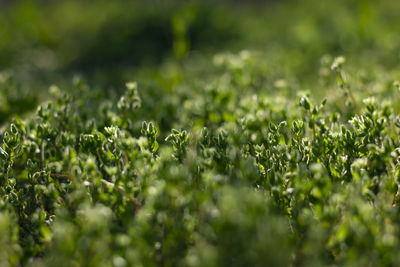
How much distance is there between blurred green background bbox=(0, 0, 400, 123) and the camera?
11.7ft

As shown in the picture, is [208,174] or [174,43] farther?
[174,43]

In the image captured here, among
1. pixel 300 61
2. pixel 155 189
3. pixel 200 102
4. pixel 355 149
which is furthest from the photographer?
pixel 300 61

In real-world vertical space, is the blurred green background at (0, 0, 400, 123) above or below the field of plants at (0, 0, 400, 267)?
above

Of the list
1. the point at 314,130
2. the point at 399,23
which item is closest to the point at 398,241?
the point at 314,130

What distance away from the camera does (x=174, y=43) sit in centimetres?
419

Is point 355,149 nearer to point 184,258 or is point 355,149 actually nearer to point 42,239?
point 184,258

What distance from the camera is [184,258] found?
146cm

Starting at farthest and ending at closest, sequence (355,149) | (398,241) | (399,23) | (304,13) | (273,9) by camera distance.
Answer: (273,9), (304,13), (399,23), (355,149), (398,241)

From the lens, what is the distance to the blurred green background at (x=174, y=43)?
11.7 ft

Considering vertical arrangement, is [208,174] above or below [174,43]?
below

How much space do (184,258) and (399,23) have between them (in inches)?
163

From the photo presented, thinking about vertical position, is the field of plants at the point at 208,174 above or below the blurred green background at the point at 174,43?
below

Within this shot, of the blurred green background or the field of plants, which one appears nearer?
the field of plants

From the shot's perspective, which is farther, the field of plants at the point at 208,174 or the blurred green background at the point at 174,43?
the blurred green background at the point at 174,43
